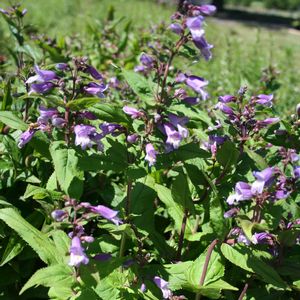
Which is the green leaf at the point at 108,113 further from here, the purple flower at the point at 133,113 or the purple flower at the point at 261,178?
the purple flower at the point at 261,178

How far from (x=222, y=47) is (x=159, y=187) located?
30.8 ft

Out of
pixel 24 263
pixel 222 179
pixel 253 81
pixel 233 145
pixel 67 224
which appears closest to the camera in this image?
pixel 67 224

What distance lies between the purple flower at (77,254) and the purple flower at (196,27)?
3.80 ft

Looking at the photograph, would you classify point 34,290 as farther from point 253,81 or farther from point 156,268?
point 253,81

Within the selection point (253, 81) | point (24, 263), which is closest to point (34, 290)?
point (24, 263)

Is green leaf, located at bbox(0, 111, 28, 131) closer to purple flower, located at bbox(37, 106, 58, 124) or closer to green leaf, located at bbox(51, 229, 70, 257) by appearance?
purple flower, located at bbox(37, 106, 58, 124)

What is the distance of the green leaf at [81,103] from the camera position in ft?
7.61

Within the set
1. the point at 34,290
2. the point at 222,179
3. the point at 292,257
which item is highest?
the point at 222,179

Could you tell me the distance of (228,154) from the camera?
2713 millimetres

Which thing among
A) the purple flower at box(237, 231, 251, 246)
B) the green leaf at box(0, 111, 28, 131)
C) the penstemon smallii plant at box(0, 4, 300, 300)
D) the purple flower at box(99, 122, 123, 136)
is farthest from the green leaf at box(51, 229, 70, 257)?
the purple flower at box(237, 231, 251, 246)

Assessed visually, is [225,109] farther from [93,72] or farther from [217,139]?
[93,72]

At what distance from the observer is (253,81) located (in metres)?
6.91

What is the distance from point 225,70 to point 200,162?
4772mm

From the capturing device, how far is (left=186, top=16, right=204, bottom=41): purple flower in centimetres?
233
